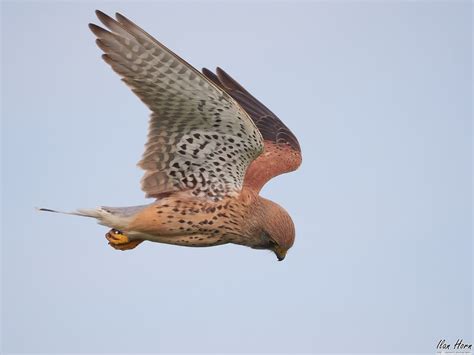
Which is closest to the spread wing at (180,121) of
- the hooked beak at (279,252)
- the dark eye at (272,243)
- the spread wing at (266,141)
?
the dark eye at (272,243)

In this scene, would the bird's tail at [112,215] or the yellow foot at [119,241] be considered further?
the yellow foot at [119,241]

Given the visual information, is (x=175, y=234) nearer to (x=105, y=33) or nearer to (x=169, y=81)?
(x=169, y=81)

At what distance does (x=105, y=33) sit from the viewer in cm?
802

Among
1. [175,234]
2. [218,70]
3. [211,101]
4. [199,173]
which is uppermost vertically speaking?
[218,70]

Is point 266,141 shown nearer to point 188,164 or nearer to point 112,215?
point 188,164

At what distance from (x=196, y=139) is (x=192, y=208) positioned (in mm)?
764

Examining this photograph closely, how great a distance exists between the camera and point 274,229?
9492 mm

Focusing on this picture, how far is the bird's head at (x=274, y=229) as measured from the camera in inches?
373

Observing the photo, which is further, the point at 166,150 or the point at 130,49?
the point at 166,150

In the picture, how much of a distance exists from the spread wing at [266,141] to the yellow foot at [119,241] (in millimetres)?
1567

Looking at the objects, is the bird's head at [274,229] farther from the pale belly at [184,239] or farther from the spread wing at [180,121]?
the pale belly at [184,239]

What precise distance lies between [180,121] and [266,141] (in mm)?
3116

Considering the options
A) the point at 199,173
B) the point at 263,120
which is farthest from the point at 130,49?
the point at 263,120

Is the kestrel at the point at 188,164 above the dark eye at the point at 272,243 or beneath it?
above
